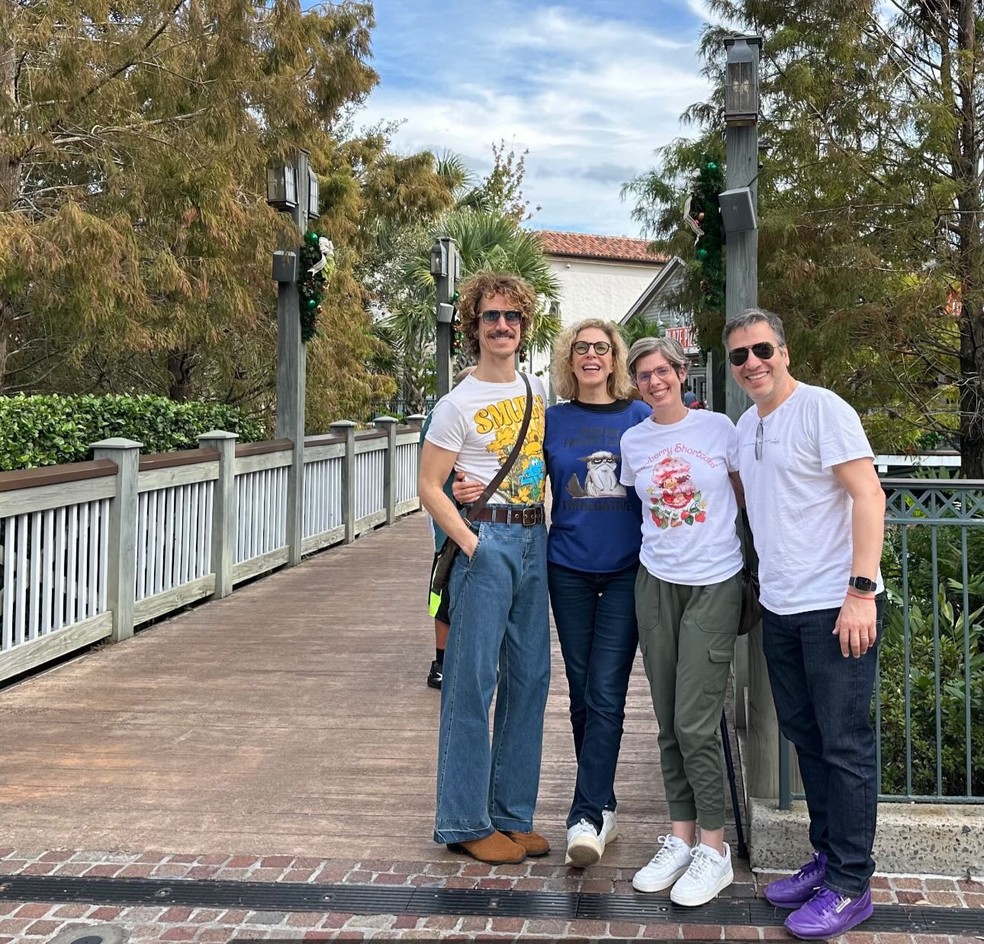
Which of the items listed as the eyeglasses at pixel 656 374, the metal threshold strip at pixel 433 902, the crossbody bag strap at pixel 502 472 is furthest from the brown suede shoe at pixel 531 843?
the eyeglasses at pixel 656 374

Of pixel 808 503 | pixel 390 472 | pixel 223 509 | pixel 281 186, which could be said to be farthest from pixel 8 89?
pixel 808 503

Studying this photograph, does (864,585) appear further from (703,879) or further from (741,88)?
(741,88)

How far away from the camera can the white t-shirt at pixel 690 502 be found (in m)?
3.40

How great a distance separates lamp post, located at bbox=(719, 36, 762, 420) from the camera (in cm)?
522

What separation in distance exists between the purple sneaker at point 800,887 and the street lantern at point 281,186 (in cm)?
853

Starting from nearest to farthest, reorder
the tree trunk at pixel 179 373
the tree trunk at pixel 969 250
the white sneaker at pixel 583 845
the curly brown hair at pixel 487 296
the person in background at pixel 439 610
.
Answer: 1. the white sneaker at pixel 583 845
2. the curly brown hair at pixel 487 296
3. the person in background at pixel 439 610
4. the tree trunk at pixel 969 250
5. the tree trunk at pixel 179 373

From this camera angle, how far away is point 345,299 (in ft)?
57.0

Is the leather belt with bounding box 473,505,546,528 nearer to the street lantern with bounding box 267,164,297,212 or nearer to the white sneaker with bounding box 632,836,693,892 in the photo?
the white sneaker with bounding box 632,836,693,892

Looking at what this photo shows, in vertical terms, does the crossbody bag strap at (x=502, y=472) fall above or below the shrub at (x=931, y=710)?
above

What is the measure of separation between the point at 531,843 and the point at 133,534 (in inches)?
165

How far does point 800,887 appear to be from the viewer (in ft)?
11.0

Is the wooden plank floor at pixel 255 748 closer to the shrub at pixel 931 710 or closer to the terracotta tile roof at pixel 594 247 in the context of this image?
the shrub at pixel 931 710

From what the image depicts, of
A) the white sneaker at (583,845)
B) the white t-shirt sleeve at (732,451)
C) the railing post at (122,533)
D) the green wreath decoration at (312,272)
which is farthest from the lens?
the green wreath decoration at (312,272)

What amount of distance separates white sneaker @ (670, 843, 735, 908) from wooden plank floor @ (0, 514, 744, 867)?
1.25ft
